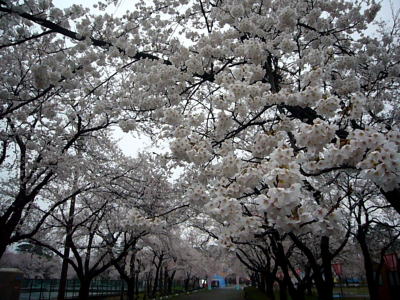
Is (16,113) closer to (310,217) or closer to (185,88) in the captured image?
(185,88)

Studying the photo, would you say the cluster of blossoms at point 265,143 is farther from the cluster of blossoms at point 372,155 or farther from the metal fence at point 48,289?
the metal fence at point 48,289

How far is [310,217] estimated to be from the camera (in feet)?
9.04

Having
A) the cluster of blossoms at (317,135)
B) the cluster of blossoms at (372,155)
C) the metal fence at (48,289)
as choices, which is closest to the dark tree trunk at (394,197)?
the cluster of blossoms at (372,155)

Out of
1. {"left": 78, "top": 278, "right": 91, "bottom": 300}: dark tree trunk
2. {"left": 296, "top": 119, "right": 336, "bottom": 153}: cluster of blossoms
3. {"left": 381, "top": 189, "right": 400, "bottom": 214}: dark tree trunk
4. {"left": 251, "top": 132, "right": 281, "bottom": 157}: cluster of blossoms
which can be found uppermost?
{"left": 251, "top": 132, "right": 281, "bottom": 157}: cluster of blossoms

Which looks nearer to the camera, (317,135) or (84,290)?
(317,135)

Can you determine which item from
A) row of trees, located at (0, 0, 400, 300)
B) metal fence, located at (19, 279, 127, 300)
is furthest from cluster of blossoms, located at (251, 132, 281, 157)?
metal fence, located at (19, 279, 127, 300)

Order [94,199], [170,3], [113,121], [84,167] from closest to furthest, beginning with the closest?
[170,3] < [113,121] < [84,167] < [94,199]

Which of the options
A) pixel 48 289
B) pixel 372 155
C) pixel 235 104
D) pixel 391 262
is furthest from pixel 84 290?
pixel 391 262

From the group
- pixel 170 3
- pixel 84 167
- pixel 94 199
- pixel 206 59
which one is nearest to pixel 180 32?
pixel 170 3

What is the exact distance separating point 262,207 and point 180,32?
6437 mm

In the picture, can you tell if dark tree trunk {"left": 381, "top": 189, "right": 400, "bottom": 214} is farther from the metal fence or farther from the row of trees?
the metal fence

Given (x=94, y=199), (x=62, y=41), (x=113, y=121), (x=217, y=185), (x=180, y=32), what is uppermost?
(x=180, y=32)

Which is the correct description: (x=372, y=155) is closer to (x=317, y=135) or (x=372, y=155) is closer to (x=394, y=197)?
(x=317, y=135)

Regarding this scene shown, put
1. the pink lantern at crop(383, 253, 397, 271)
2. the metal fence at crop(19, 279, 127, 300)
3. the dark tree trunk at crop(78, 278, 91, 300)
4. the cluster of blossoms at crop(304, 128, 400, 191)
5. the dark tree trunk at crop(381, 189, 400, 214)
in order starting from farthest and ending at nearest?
1. the metal fence at crop(19, 279, 127, 300)
2. the pink lantern at crop(383, 253, 397, 271)
3. the dark tree trunk at crop(78, 278, 91, 300)
4. the dark tree trunk at crop(381, 189, 400, 214)
5. the cluster of blossoms at crop(304, 128, 400, 191)
